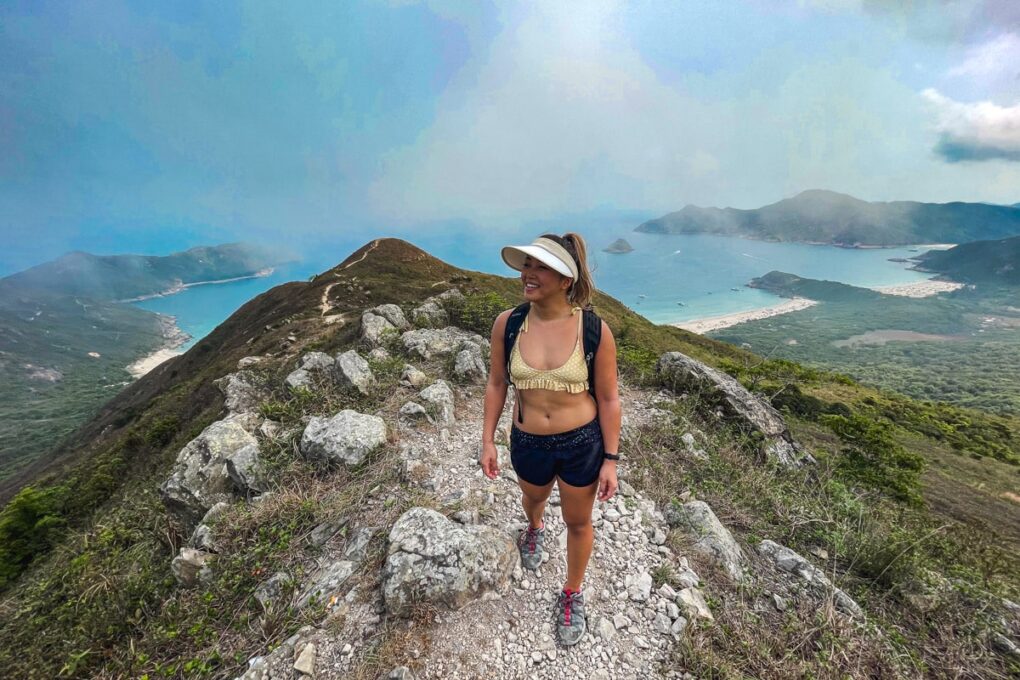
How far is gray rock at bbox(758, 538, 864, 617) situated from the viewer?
3771 mm

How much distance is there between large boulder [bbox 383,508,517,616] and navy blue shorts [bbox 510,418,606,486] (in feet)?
4.15

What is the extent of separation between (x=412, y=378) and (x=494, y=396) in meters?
5.08

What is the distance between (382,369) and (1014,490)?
3175cm

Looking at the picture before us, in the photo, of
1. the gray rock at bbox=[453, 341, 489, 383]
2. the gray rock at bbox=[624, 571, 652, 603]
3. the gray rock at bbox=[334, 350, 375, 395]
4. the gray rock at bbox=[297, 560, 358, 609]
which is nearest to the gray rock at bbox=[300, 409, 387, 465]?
the gray rock at bbox=[297, 560, 358, 609]

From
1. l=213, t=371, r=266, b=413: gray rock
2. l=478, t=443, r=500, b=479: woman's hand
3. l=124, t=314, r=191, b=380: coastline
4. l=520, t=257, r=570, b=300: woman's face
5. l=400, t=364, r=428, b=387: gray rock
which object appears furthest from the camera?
l=124, t=314, r=191, b=380: coastline

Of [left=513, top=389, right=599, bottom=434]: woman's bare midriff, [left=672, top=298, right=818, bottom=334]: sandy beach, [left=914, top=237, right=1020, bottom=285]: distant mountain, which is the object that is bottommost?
[left=672, top=298, right=818, bottom=334]: sandy beach

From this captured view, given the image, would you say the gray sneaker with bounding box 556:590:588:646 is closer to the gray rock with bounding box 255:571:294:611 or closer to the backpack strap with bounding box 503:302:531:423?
the backpack strap with bounding box 503:302:531:423

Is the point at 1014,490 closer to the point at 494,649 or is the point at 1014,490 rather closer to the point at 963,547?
the point at 963,547

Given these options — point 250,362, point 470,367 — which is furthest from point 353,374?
point 250,362

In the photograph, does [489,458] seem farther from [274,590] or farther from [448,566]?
[274,590]

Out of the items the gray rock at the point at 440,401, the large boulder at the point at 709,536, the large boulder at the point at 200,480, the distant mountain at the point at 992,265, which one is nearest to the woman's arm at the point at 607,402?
the large boulder at the point at 709,536

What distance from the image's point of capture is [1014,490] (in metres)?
19.7

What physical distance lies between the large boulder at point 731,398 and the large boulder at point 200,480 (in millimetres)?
8954

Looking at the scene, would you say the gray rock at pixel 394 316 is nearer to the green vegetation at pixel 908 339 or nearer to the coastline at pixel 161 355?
the green vegetation at pixel 908 339
